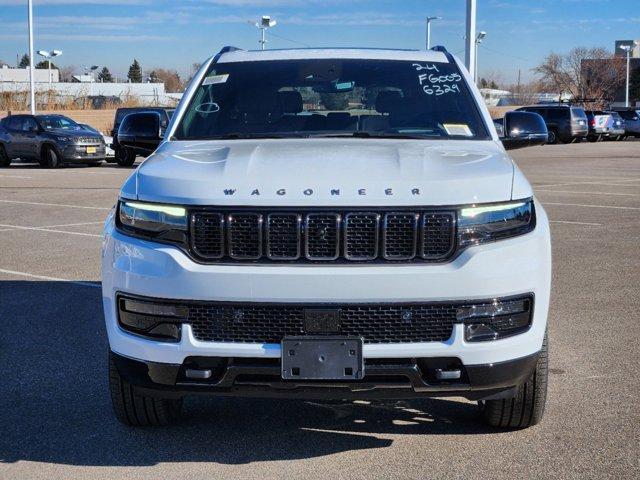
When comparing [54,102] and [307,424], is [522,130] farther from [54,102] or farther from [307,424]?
[54,102]

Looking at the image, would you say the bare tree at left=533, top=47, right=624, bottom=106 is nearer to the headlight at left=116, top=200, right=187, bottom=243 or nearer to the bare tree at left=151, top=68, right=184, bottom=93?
the bare tree at left=151, top=68, right=184, bottom=93

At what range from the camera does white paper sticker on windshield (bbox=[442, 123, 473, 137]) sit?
18.0 ft

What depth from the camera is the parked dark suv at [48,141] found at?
91.0 feet

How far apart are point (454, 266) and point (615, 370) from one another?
239 centimetres

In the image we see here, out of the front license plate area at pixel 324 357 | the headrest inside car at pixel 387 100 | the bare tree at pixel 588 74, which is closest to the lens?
the front license plate area at pixel 324 357

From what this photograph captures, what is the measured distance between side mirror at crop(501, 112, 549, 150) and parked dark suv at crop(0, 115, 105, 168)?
22.7 m

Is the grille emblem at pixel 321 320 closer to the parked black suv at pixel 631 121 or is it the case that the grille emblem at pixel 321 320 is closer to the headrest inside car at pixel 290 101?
the headrest inside car at pixel 290 101

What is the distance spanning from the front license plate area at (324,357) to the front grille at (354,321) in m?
0.05

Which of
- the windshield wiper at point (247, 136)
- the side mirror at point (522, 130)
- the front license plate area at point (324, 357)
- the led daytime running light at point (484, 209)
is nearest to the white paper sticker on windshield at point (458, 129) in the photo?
the side mirror at point (522, 130)

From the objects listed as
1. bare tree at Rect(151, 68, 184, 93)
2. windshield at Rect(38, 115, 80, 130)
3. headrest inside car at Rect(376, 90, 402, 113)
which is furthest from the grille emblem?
bare tree at Rect(151, 68, 184, 93)

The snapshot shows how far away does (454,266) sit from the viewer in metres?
4.13

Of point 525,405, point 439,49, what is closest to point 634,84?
point 439,49

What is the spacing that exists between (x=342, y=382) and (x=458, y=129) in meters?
1.96

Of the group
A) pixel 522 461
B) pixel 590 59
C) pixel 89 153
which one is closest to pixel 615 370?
pixel 522 461
